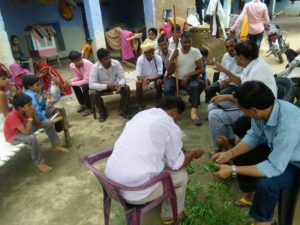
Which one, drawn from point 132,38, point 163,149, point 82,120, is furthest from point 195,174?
point 132,38

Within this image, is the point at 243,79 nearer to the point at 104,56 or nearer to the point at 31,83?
the point at 104,56

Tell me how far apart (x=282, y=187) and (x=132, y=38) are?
6.21 metres

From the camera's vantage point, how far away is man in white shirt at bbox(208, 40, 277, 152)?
287 centimetres

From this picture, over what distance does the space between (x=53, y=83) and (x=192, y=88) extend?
9.39ft

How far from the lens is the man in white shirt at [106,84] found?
186 inches

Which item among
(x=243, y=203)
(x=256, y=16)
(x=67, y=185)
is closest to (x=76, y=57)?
(x=67, y=185)

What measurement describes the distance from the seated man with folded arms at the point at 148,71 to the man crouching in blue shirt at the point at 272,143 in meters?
3.04

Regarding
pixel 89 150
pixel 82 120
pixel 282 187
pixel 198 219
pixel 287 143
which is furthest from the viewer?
pixel 82 120

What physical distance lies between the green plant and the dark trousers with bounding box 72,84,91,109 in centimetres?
296

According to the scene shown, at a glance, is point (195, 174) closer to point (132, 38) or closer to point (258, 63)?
point (258, 63)

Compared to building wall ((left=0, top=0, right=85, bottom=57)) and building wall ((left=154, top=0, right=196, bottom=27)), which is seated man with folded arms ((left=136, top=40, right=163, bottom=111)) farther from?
building wall ((left=0, top=0, right=85, bottom=57))

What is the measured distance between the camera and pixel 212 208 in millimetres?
2535

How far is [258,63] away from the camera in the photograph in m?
2.94

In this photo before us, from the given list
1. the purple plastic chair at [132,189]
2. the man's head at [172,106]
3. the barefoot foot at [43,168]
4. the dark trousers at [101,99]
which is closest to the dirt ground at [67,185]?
the barefoot foot at [43,168]
